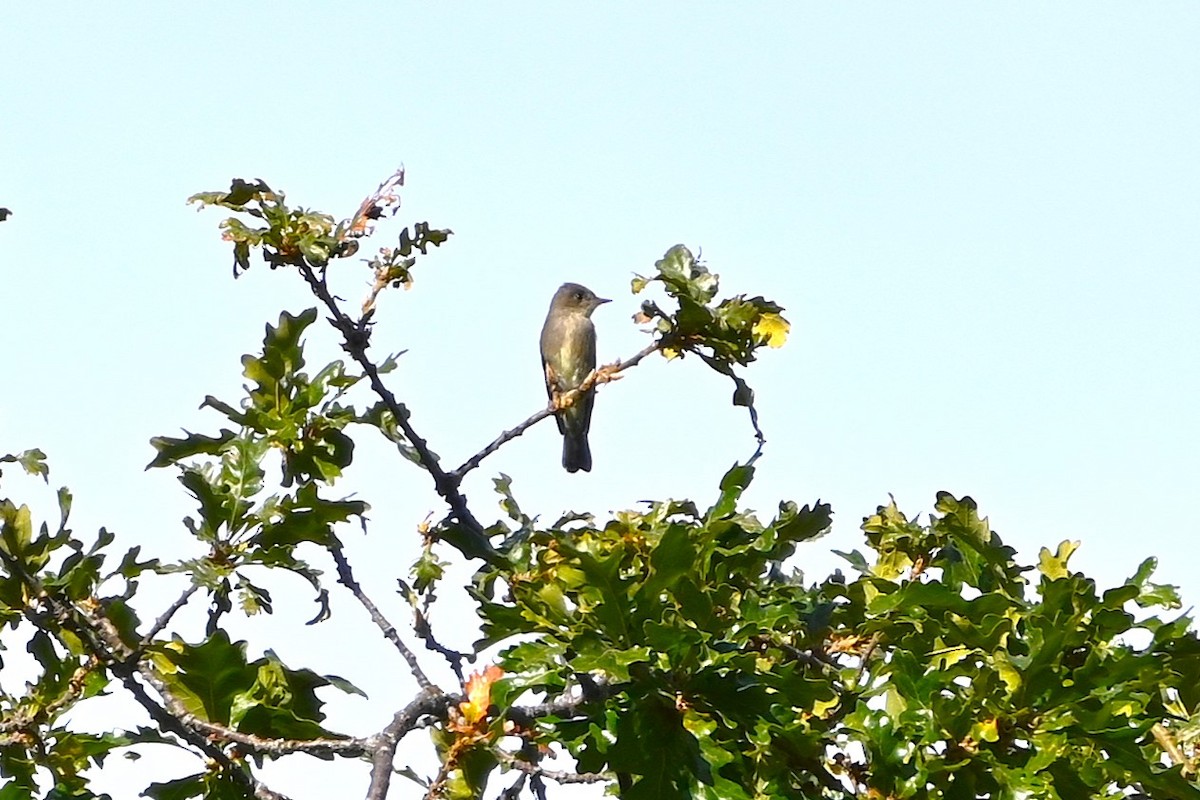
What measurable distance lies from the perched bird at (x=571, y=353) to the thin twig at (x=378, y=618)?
608 centimetres

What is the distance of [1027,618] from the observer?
3.47 metres

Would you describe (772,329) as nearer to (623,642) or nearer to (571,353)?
(623,642)

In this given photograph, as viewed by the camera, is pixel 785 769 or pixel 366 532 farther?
pixel 366 532

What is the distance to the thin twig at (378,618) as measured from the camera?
3.54 meters

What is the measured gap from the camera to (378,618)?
3.88 m

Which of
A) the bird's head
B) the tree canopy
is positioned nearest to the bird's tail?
the bird's head

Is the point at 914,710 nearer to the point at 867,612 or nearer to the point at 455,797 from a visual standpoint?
the point at 867,612

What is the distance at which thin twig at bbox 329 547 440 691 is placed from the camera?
139 inches

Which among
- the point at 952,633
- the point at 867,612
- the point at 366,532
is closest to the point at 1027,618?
the point at 952,633

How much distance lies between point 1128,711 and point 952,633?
0.43 meters

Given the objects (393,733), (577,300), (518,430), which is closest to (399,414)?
(518,430)

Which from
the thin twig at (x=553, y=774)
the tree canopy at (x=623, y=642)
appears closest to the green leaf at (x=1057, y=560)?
the tree canopy at (x=623, y=642)

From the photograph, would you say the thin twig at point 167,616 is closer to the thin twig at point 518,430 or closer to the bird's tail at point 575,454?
the thin twig at point 518,430

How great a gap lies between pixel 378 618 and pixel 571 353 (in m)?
7.07
